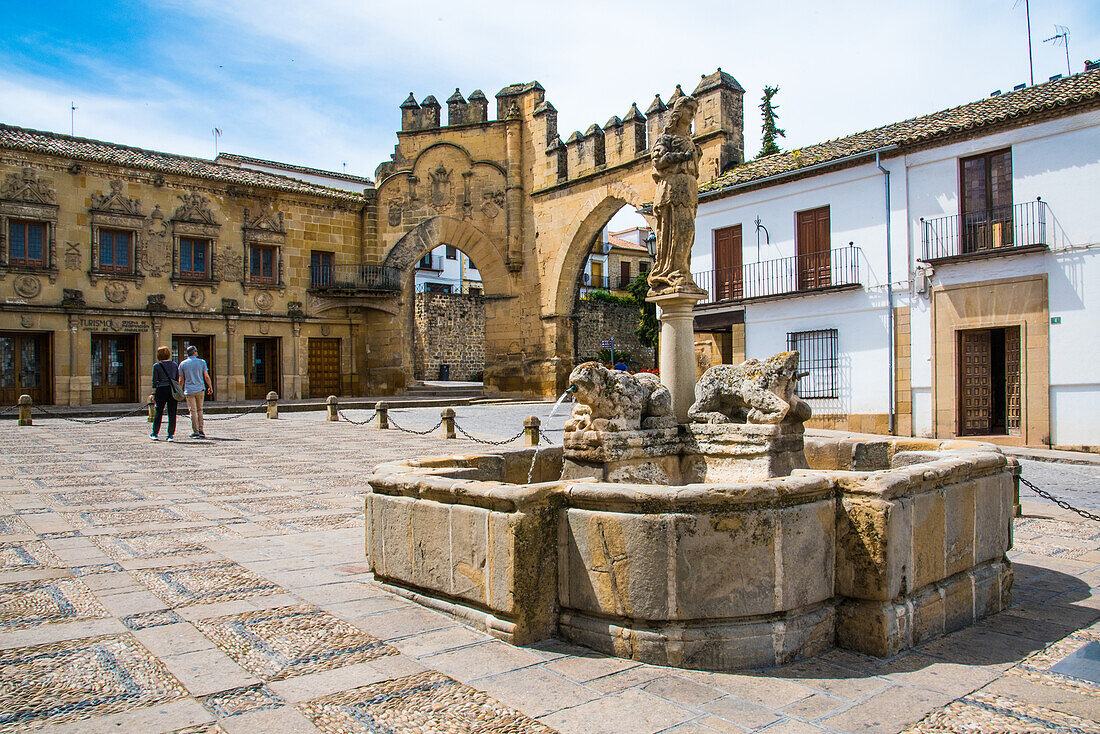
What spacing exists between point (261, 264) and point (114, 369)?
198 inches

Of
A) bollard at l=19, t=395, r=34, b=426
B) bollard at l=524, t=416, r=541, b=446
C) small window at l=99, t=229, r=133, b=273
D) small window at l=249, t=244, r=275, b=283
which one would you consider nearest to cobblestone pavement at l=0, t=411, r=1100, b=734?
bollard at l=524, t=416, r=541, b=446

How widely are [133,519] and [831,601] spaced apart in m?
4.91

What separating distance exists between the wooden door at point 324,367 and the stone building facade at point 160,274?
0.15 ft

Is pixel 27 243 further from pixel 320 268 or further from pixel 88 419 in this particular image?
pixel 320 268

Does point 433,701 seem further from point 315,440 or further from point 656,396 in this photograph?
point 315,440

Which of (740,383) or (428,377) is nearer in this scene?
(740,383)

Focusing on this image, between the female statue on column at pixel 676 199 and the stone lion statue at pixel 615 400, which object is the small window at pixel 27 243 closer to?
the female statue on column at pixel 676 199

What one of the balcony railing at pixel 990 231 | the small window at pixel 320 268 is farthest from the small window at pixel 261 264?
the balcony railing at pixel 990 231

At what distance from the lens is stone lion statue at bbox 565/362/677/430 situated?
479 centimetres

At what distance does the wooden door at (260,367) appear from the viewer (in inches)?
921

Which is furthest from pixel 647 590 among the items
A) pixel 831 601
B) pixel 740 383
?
pixel 740 383

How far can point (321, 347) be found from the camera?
24.8m

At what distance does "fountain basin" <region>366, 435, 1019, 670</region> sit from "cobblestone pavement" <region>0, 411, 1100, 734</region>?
11 centimetres

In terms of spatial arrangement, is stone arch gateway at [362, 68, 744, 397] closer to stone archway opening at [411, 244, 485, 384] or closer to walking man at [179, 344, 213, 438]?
stone archway opening at [411, 244, 485, 384]
